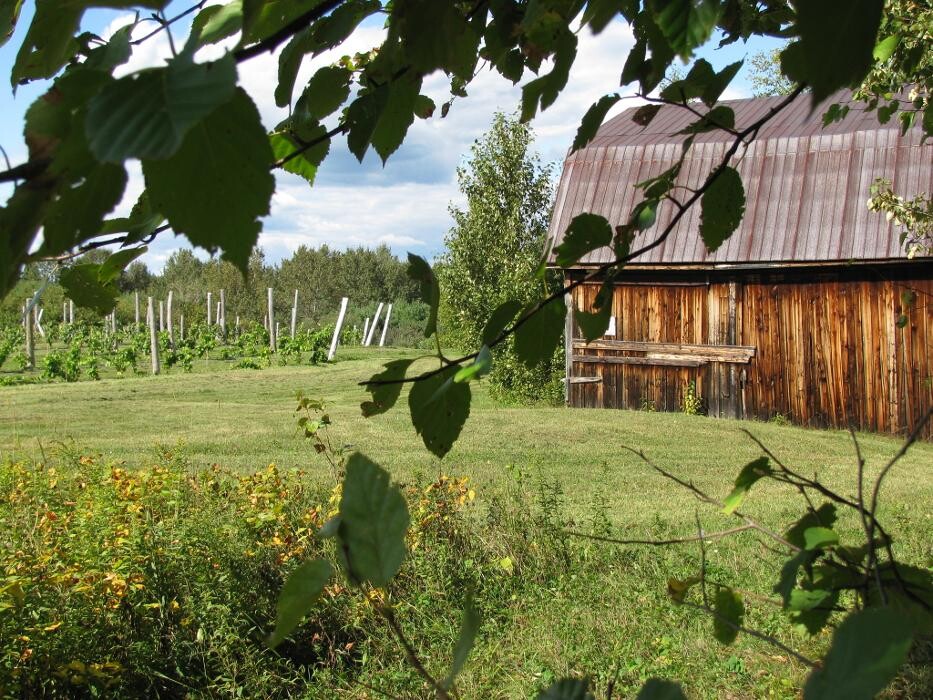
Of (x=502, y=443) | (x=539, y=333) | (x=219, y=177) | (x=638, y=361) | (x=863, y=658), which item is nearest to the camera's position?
(x=863, y=658)

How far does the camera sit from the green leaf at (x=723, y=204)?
141 cm

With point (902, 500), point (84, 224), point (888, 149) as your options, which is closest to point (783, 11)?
point (84, 224)

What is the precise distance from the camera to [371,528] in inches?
16.7

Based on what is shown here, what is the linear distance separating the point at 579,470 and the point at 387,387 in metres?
7.84

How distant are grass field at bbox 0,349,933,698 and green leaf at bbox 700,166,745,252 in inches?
27.9

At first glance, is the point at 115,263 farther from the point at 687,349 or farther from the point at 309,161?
the point at 687,349

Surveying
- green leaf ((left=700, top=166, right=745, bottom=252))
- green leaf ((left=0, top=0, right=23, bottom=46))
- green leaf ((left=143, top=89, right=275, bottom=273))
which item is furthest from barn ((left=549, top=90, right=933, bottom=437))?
green leaf ((left=143, top=89, right=275, bottom=273))

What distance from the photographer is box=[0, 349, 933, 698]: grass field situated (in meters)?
3.81

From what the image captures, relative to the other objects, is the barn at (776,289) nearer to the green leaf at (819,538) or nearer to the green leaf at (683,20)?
the green leaf at (819,538)

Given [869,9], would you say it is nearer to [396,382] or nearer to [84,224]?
[84,224]

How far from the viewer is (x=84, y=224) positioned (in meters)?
0.53

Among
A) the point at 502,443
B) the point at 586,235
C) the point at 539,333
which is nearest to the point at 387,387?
the point at 539,333

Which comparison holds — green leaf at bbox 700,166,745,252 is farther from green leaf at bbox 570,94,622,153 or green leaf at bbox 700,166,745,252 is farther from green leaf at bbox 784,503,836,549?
green leaf at bbox 784,503,836,549

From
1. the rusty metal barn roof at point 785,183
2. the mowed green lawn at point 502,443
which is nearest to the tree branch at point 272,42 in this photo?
the mowed green lawn at point 502,443
